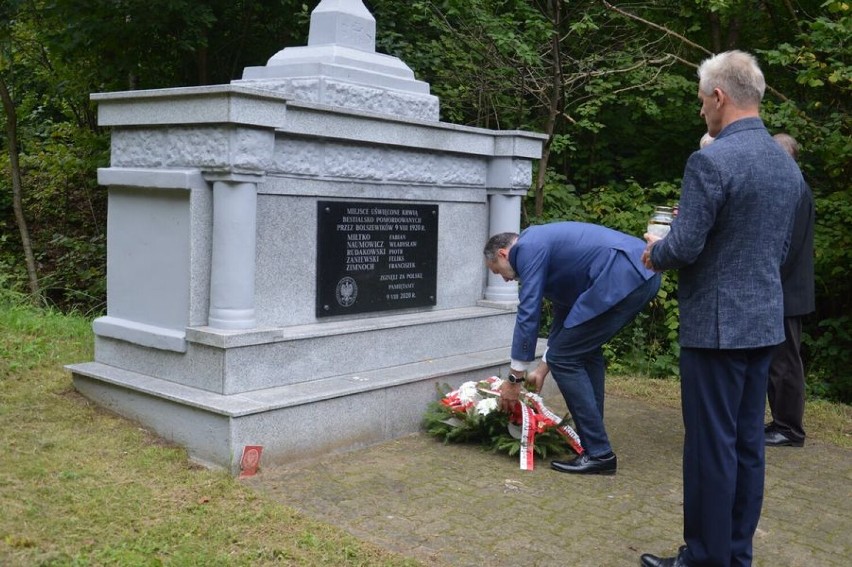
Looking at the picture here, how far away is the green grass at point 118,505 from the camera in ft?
12.0

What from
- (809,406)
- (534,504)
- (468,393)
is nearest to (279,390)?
(468,393)

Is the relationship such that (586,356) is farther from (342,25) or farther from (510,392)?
(342,25)

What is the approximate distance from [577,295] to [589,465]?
0.97 metres

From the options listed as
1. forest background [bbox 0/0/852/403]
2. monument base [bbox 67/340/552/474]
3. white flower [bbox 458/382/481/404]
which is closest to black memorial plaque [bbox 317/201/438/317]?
monument base [bbox 67/340/552/474]

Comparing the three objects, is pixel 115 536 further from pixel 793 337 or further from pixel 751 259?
pixel 793 337

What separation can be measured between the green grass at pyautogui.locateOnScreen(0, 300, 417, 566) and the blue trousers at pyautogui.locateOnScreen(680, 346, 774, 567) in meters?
1.22

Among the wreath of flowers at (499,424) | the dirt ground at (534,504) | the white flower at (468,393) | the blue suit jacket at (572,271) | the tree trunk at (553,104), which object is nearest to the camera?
the dirt ground at (534,504)

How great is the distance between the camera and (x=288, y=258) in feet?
18.3

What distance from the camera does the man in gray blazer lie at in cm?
334

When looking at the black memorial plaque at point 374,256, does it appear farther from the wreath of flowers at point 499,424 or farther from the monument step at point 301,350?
the wreath of flowers at point 499,424

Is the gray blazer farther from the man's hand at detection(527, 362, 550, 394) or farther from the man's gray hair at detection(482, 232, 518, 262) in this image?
the man's hand at detection(527, 362, 550, 394)

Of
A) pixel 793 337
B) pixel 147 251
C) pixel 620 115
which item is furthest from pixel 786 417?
pixel 620 115

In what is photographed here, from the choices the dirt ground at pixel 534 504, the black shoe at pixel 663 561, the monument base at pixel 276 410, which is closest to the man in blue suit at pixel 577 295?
the dirt ground at pixel 534 504

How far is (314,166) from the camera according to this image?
5672 millimetres
